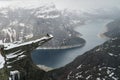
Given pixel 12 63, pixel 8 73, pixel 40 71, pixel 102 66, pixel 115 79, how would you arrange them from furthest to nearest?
pixel 102 66
pixel 115 79
pixel 40 71
pixel 12 63
pixel 8 73

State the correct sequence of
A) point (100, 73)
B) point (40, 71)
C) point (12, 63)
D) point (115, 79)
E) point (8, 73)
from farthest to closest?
point (100, 73) → point (115, 79) → point (40, 71) → point (12, 63) → point (8, 73)

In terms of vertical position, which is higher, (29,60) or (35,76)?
(29,60)

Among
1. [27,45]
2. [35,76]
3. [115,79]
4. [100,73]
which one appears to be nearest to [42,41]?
[27,45]

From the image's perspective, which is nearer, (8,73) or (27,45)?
(8,73)

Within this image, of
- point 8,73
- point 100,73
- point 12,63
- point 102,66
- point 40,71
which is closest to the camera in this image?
point 8,73

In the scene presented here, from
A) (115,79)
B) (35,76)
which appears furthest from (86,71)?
(35,76)

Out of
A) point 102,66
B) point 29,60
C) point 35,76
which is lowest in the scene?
point 102,66

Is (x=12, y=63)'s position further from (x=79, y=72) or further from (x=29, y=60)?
(x=79, y=72)

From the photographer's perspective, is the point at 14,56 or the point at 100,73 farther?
the point at 100,73

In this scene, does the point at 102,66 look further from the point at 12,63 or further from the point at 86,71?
the point at 12,63
